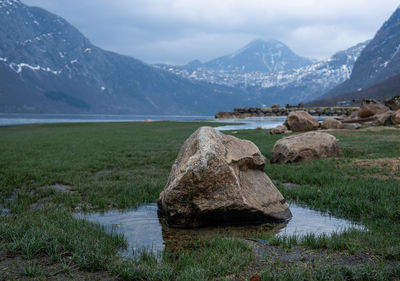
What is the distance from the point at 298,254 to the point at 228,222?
269 cm

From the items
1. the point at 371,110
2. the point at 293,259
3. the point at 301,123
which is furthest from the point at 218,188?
the point at 371,110

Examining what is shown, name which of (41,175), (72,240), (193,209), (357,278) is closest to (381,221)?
(357,278)

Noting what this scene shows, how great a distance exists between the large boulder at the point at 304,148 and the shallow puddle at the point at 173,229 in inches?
317

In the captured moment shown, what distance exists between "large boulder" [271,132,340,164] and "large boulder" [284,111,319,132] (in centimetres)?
1945

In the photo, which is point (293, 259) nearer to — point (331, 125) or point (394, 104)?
point (331, 125)

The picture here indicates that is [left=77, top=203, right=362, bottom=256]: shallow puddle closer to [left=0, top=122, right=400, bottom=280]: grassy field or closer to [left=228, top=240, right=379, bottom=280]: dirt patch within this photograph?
[left=0, top=122, right=400, bottom=280]: grassy field

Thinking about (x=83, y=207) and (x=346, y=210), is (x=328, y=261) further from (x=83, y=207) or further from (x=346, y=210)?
(x=83, y=207)

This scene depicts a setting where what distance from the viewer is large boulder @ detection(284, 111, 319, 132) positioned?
37.8 metres

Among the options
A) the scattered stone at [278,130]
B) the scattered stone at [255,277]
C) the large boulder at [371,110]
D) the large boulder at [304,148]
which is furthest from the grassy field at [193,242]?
the large boulder at [371,110]

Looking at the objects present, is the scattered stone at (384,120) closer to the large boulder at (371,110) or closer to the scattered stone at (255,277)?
the large boulder at (371,110)

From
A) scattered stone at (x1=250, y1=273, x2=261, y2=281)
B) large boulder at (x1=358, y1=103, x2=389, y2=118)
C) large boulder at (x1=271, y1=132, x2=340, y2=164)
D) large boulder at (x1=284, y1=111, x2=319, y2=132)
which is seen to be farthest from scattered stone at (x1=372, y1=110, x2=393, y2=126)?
scattered stone at (x1=250, y1=273, x2=261, y2=281)

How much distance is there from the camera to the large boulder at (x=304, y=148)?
17.8m

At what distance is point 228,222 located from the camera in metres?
9.02

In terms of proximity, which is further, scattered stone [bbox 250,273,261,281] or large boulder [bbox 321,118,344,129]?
large boulder [bbox 321,118,344,129]
